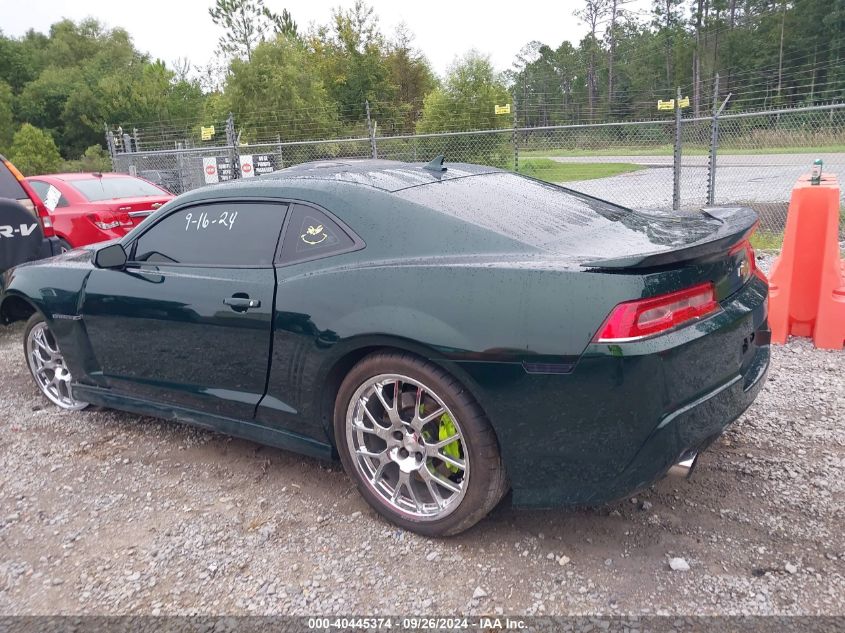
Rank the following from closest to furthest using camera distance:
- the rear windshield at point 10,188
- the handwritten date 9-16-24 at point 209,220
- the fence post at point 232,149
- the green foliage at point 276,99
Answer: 1. the handwritten date 9-16-24 at point 209,220
2. the rear windshield at point 10,188
3. the fence post at point 232,149
4. the green foliage at point 276,99

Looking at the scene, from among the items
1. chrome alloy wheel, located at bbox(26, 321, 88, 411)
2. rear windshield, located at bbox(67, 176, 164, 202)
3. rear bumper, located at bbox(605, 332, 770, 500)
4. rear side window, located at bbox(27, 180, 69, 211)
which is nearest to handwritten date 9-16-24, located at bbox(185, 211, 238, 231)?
chrome alloy wheel, located at bbox(26, 321, 88, 411)

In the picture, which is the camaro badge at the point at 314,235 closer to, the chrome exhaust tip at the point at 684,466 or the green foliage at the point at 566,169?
the chrome exhaust tip at the point at 684,466

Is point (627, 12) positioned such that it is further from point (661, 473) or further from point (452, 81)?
point (661, 473)

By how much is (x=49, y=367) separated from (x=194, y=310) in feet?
5.80

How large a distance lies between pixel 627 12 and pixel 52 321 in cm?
4488

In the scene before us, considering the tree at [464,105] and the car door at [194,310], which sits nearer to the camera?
the car door at [194,310]

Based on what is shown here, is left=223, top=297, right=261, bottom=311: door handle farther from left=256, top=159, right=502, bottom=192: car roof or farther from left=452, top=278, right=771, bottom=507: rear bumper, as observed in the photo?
left=452, top=278, right=771, bottom=507: rear bumper

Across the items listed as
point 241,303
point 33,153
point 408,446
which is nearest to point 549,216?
point 408,446

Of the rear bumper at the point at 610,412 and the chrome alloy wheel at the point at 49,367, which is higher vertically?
the rear bumper at the point at 610,412

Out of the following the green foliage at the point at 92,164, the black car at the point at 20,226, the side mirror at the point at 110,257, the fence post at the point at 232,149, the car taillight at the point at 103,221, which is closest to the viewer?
the side mirror at the point at 110,257

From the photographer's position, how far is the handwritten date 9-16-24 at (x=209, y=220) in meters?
3.46

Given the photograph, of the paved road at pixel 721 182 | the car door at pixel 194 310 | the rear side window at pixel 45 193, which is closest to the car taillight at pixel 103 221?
the rear side window at pixel 45 193

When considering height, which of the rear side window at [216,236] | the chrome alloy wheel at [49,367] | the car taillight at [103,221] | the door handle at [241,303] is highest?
the rear side window at [216,236]

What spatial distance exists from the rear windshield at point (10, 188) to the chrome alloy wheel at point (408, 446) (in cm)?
502
